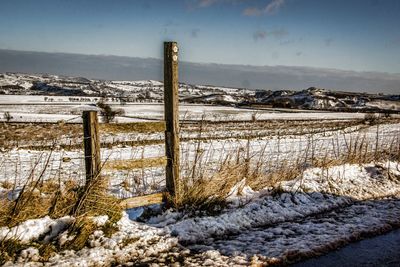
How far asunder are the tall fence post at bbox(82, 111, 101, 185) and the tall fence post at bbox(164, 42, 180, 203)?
47.4 inches

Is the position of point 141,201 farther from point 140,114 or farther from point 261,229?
point 140,114

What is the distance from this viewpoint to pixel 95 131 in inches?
215

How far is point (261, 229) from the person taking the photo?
582 centimetres

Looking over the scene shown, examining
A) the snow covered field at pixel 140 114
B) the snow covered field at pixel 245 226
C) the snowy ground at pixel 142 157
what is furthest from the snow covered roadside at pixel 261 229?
the snow covered field at pixel 140 114

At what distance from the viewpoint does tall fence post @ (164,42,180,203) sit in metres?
5.96

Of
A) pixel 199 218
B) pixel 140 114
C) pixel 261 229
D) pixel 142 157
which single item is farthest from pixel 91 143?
pixel 140 114

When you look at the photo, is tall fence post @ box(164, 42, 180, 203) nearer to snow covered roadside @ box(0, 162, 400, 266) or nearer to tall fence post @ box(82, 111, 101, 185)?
snow covered roadside @ box(0, 162, 400, 266)

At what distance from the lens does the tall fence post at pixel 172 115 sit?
596 centimetres

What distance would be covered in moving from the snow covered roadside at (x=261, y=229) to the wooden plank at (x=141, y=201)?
232 millimetres

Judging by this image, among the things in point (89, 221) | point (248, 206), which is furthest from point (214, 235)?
point (89, 221)

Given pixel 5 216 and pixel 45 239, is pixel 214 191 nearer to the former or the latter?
pixel 45 239

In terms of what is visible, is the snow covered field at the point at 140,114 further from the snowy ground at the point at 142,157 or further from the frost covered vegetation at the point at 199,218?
the frost covered vegetation at the point at 199,218

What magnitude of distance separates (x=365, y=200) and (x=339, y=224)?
1806 mm

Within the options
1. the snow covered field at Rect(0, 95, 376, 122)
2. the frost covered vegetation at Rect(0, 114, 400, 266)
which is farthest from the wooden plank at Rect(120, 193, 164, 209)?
the snow covered field at Rect(0, 95, 376, 122)
